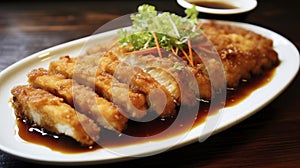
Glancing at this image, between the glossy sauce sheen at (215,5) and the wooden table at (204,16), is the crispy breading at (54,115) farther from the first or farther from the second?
the glossy sauce sheen at (215,5)

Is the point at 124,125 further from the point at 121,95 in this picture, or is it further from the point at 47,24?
the point at 47,24

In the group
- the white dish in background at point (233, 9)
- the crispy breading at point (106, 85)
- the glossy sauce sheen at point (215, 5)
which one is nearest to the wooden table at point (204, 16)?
Result: the white dish in background at point (233, 9)

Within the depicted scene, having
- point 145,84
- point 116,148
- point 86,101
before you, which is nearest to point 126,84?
point 145,84

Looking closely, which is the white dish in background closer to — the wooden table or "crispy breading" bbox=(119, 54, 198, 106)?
the wooden table

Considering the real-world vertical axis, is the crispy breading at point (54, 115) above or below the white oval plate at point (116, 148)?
above

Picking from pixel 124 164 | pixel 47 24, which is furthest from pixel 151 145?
pixel 47 24

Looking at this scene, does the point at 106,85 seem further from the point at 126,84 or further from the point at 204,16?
the point at 204,16

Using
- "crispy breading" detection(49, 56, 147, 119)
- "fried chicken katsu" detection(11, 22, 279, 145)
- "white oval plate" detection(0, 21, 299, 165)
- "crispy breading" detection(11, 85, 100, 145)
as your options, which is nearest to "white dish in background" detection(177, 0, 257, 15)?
"white oval plate" detection(0, 21, 299, 165)
